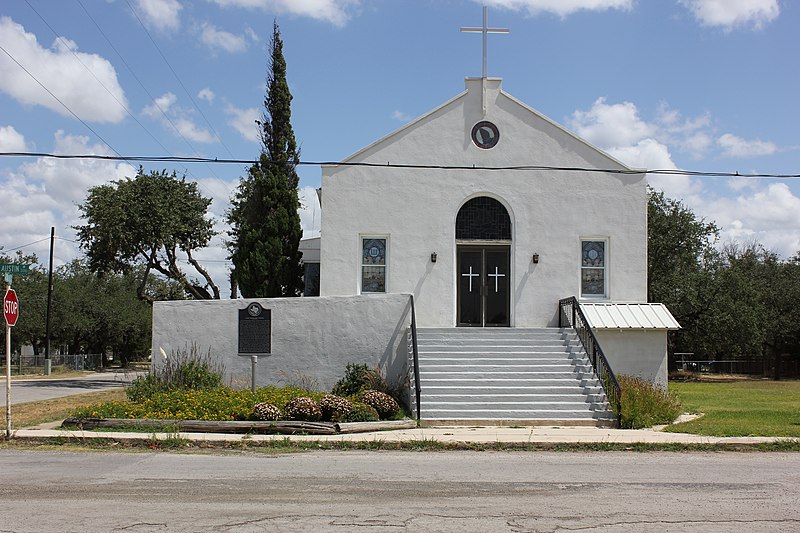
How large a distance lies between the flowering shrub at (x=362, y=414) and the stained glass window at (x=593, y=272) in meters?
8.94

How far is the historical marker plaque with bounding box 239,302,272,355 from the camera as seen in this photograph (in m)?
19.8

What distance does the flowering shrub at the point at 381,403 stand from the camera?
16.5 m

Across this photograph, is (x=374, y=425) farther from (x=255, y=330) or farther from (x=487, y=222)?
Result: (x=487, y=222)

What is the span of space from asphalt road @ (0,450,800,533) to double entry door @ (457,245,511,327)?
9.61 m

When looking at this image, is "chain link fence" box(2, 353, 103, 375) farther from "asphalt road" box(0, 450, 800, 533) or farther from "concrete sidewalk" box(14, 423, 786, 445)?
"asphalt road" box(0, 450, 800, 533)

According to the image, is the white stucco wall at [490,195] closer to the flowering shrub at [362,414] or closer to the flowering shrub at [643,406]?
the flowering shrub at [643,406]

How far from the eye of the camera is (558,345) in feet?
65.8

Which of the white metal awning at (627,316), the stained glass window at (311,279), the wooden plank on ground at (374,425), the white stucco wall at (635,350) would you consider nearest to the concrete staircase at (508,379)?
the wooden plank on ground at (374,425)

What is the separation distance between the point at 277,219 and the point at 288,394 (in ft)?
30.2

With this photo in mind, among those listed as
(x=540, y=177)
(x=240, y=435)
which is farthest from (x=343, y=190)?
(x=240, y=435)

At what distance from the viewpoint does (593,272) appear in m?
22.7

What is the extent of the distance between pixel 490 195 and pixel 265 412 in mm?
10215

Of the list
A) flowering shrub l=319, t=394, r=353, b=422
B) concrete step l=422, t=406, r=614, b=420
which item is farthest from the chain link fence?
concrete step l=422, t=406, r=614, b=420

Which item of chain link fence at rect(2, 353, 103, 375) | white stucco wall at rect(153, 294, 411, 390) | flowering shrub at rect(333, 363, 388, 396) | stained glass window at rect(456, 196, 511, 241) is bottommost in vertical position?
chain link fence at rect(2, 353, 103, 375)
